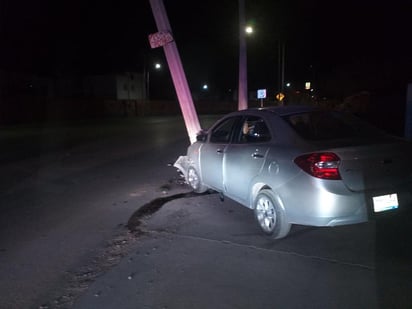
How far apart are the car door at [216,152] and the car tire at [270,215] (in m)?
1.18

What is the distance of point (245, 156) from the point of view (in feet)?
18.8

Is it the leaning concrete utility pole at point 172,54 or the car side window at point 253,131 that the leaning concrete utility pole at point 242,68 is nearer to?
the leaning concrete utility pole at point 172,54

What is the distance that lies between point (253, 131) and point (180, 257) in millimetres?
2071

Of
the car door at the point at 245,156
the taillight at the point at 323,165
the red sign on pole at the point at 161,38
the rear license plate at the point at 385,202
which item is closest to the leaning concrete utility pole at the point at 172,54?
the red sign on pole at the point at 161,38

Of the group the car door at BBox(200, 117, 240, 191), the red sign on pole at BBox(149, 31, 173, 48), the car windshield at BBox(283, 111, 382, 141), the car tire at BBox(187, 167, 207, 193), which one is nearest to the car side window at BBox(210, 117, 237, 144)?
the car door at BBox(200, 117, 240, 191)

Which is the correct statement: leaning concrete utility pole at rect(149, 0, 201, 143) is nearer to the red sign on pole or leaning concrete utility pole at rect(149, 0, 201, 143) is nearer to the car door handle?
the red sign on pole

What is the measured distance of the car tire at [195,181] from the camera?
302 inches

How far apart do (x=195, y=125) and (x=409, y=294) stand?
23.1 feet

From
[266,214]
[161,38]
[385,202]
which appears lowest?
[266,214]

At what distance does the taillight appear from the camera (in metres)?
4.57

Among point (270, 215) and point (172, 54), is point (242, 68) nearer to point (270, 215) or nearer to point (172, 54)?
point (172, 54)

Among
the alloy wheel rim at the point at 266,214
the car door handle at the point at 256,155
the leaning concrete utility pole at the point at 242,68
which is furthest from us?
the leaning concrete utility pole at the point at 242,68

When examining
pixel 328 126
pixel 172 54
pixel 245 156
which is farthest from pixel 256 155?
pixel 172 54

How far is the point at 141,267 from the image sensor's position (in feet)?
15.1
